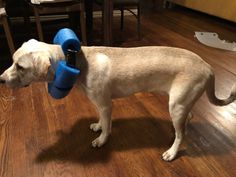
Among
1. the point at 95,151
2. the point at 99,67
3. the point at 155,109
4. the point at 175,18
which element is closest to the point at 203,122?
the point at 155,109

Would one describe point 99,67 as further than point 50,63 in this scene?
Yes

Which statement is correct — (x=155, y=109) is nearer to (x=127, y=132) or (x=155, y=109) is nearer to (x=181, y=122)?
(x=127, y=132)

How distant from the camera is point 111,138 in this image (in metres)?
1.66

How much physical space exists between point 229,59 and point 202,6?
6.46 ft

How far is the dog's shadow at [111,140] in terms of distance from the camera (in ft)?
4.96

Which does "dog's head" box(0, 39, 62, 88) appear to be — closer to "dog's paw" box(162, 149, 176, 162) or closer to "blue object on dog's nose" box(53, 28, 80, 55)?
"blue object on dog's nose" box(53, 28, 80, 55)

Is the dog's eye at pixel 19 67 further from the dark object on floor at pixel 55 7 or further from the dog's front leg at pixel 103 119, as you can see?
the dark object on floor at pixel 55 7

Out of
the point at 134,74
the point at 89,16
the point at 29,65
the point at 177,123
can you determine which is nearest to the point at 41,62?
the point at 29,65

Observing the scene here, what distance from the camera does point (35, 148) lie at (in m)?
1.56

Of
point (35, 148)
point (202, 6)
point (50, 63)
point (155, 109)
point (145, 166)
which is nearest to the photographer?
point (50, 63)

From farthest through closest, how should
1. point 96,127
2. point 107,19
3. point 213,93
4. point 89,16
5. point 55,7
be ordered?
point 89,16, point 107,19, point 55,7, point 96,127, point 213,93

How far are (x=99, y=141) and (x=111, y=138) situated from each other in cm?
12

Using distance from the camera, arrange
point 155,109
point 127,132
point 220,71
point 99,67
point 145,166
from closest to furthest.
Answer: point 99,67, point 145,166, point 127,132, point 155,109, point 220,71

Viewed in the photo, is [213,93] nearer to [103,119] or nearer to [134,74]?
[134,74]
